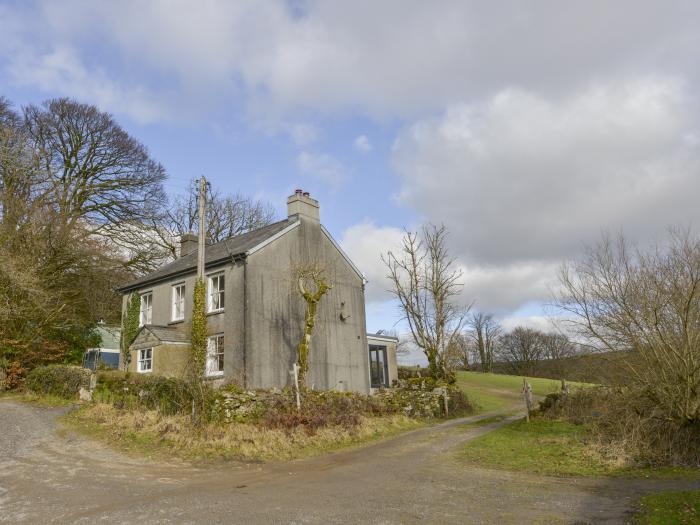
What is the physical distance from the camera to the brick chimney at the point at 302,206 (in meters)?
26.0

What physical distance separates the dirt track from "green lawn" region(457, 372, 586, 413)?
16.0m

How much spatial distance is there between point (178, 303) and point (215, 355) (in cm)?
397

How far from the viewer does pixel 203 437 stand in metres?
14.8

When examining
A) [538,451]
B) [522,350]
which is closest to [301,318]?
[538,451]

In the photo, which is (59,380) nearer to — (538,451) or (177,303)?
(177,303)

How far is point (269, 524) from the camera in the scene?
25.5 ft

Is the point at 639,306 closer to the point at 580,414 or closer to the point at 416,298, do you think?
the point at 580,414

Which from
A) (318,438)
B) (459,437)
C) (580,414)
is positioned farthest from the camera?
(580,414)

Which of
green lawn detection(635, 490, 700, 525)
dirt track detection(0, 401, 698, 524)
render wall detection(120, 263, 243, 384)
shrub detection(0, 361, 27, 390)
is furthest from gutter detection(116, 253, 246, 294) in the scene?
green lawn detection(635, 490, 700, 525)

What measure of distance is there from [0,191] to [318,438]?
22.5 m

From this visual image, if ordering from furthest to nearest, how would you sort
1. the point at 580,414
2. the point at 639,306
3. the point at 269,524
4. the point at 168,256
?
1. the point at 168,256
2. the point at 580,414
3. the point at 639,306
4. the point at 269,524

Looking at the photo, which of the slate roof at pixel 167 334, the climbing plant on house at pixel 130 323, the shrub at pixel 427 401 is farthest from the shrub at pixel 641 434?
the climbing plant on house at pixel 130 323

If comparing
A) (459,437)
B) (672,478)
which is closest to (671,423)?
(672,478)

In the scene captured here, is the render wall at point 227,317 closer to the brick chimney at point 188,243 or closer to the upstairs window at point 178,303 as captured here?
the upstairs window at point 178,303
